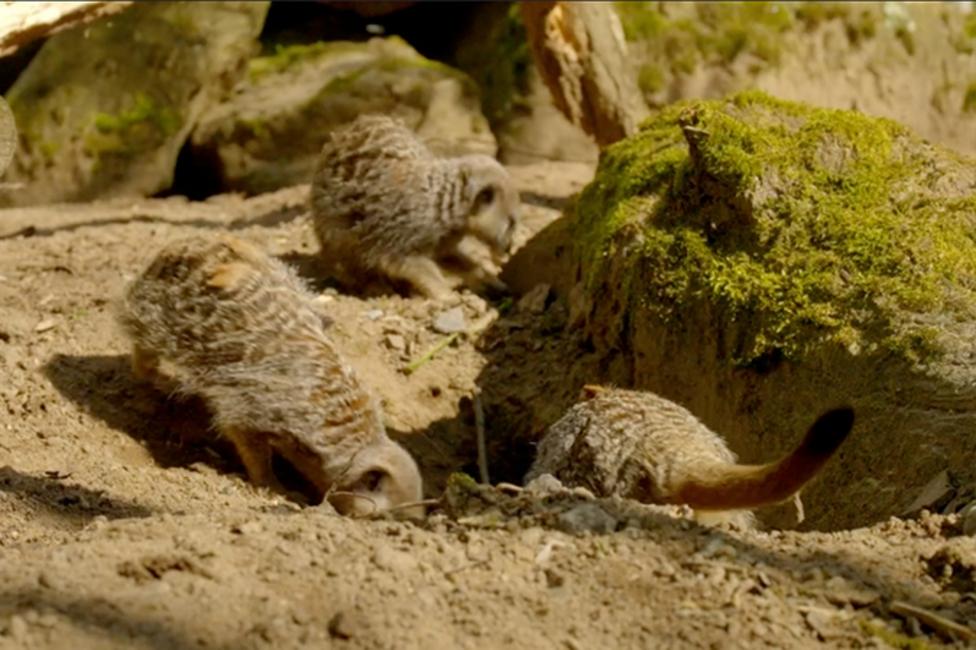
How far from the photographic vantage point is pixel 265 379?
16.6 ft

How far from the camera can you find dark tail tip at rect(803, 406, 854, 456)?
2980mm

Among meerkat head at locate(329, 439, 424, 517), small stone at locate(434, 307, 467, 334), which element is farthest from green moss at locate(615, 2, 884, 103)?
meerkat head at locate(329, 439, 424, 517)

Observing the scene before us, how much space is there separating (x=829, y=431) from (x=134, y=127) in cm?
590

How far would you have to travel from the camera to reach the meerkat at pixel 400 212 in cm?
660

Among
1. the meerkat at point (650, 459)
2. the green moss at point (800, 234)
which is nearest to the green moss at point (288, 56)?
the green moss at point (800, 234)

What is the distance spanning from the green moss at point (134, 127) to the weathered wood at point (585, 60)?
2.21 m

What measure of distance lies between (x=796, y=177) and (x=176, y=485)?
2.19 m

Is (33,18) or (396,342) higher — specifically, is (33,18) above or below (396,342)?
above

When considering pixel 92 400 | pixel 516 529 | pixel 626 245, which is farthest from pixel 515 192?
pixel 516 529

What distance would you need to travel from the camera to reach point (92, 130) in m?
8.04

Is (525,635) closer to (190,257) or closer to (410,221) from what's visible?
(190,257)

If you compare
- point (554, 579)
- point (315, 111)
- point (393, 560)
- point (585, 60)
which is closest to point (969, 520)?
point (554, 579)

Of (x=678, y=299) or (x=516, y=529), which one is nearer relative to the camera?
Answer: (x=516, y=529)

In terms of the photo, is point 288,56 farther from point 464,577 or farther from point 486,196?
point 464,577
